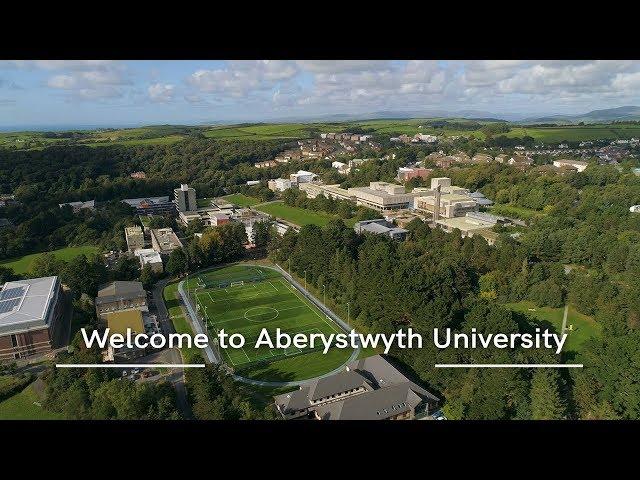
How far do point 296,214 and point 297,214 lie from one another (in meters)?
0.03

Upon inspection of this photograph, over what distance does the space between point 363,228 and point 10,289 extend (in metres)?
7.47

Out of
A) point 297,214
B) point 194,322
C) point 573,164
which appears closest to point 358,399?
point 194,322

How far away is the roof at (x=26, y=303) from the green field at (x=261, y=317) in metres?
2.32

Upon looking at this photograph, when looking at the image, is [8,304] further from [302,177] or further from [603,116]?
[603,116]

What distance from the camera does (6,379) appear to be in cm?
596

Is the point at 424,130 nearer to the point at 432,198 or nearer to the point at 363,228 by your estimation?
the point at 432,198

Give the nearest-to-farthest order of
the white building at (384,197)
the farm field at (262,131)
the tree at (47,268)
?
the tree at (47,268), the white building at (384,197), the farm field at (262,131)

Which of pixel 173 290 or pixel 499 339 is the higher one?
pixel 499 339

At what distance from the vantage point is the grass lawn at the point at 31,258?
32.8 feet

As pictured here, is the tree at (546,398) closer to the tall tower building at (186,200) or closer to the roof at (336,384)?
the roof at (336,384)

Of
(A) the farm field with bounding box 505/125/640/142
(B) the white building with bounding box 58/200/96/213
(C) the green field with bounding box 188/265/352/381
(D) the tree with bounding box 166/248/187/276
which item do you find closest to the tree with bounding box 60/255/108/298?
(D) the tree with bounding box 166/248/187/276

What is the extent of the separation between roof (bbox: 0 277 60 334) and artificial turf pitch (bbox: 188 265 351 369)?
2318mm

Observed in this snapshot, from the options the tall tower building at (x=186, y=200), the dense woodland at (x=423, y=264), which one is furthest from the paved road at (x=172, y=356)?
the tall tower building at (x=186, y=200)
